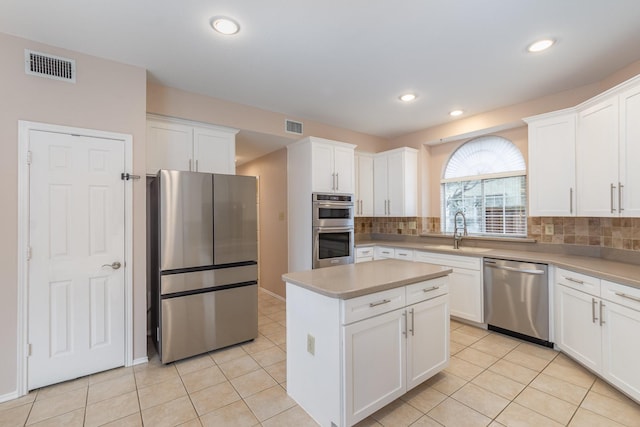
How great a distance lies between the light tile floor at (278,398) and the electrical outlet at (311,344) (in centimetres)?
45

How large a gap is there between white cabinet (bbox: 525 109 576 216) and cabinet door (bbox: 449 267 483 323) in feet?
3.24

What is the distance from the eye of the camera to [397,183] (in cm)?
465

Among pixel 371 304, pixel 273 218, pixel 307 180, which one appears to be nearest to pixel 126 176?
pixel 307 180

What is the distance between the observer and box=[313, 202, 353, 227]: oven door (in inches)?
155

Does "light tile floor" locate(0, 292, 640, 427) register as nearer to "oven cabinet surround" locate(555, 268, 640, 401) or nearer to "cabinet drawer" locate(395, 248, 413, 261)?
"oven cabinet surround" locate(555, 268, 640, 401)

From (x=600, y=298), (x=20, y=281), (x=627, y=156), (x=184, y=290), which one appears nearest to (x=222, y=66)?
(x=184, y=290)

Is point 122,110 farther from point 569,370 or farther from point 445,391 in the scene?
point 569,370

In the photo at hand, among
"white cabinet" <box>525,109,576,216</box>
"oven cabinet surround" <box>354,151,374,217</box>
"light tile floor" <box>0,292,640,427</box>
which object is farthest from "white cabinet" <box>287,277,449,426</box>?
"oven cabinet surround" <box>354,151,374,217</box>

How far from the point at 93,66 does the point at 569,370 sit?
4.82 m

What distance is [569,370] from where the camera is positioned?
8.28ft

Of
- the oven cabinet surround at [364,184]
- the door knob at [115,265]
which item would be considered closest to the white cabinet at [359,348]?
the door knob at [115,265]

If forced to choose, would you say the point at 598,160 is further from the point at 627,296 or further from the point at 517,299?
the point at 517,299

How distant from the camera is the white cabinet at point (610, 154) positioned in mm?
2340

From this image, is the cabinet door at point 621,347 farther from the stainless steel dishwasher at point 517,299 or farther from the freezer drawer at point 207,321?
the freezer drawer at point 207,321
